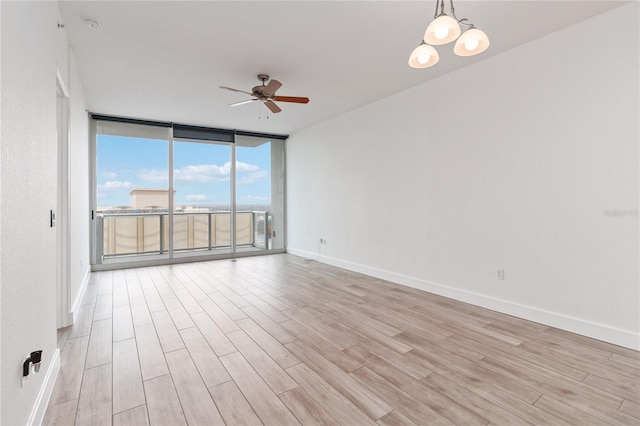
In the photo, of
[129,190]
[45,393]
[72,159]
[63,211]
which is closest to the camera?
[45,393]

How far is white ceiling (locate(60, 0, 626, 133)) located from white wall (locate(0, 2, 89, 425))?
736mm

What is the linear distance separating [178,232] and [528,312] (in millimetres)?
5994

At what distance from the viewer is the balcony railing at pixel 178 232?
568 centimetres

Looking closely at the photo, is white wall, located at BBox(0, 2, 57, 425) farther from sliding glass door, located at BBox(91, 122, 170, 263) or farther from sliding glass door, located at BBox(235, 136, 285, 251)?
sliding glass door, located at BBox(235, 136, 285, 251)

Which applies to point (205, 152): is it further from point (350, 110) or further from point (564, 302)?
point (564, 302)

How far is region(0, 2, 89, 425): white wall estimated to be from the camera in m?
1.21

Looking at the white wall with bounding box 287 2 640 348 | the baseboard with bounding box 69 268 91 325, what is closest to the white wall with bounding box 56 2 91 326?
the baseboard with bounding box 69 268 91 325

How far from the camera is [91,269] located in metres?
5.12

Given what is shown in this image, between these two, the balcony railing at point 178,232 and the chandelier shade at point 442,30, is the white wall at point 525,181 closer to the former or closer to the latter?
the chandelier shade at point 442,30

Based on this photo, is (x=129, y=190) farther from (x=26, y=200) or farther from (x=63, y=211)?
(x=26, y=200)

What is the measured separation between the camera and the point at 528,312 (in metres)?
2.96

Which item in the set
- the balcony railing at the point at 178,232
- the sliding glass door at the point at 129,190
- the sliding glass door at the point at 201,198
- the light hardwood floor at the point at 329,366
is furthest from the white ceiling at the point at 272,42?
the light hardwood floor at the point at 329,366

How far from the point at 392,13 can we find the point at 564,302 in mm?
2942

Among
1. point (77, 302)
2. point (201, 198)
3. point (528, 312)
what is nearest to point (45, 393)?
point (77, 302)
